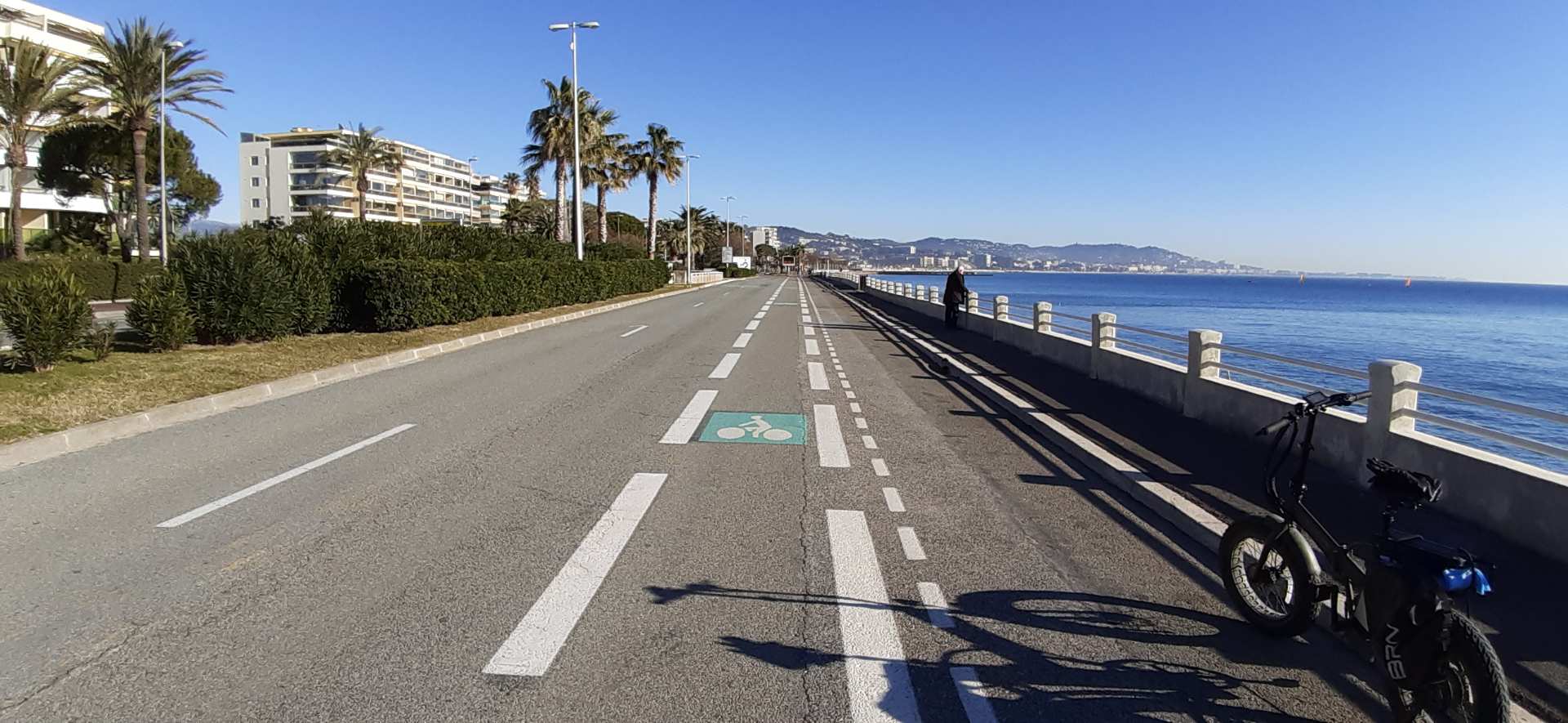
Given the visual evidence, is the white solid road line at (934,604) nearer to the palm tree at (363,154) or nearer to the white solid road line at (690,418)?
the white solid road line at (690,418)

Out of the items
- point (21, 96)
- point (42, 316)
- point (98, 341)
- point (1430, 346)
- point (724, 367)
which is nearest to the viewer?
point (42, 316)

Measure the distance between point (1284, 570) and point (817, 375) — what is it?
35.6ft

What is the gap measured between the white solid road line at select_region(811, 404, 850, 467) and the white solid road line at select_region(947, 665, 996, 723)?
4.19 m

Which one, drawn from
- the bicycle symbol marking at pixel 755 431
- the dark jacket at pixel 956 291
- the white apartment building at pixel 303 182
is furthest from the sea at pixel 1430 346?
the white apartment building at pixel 303 182

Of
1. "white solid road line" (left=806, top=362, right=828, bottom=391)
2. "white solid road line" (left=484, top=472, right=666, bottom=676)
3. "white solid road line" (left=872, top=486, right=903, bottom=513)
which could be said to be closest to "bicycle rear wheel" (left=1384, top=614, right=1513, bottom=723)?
"white solid road line" (left=484, top=472, right=666, bottom=676)

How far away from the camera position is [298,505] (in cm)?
629

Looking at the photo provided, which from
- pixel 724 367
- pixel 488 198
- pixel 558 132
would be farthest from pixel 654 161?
pixel 488 198

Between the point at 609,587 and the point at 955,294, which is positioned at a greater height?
the point at 955,294

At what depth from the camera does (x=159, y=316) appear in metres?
14.4

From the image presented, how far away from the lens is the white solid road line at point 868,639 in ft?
11.5

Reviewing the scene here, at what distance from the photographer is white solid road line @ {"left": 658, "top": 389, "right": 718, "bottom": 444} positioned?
9.05m

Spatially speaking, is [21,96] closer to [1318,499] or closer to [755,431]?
[755,431]

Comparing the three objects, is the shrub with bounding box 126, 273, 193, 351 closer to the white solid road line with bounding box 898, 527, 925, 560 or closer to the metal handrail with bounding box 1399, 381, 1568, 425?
the white solid road line with bounding box 898, 527, 925, 560

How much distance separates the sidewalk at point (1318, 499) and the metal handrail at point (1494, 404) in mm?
827
